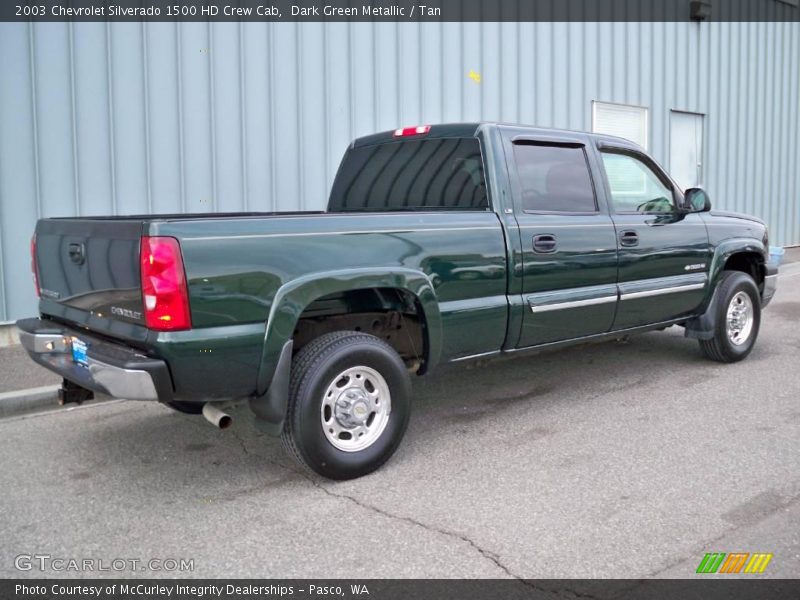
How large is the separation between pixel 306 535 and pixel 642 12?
38.0 ft

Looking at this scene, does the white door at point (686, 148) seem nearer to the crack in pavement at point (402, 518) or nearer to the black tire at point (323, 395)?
the black tire at point (323, 395)

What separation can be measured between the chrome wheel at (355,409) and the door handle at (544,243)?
4.52ft

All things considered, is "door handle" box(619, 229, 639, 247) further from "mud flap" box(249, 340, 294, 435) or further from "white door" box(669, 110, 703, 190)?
"white door" box(669, 110, 703, 190)

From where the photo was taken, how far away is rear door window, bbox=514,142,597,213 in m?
5.06

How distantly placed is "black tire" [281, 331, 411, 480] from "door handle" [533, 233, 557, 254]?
1239 millimetres

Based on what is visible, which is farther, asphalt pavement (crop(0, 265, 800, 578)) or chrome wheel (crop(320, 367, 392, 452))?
chrome wheel (crop(320, 367, 392, 452))

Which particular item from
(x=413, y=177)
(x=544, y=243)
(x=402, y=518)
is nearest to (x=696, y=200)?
(x=544, y=243)

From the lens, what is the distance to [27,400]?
571 centimetres

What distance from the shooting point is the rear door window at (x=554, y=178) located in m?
5.06

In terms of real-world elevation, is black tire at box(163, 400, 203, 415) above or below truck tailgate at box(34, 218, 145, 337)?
below

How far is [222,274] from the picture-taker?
363cm

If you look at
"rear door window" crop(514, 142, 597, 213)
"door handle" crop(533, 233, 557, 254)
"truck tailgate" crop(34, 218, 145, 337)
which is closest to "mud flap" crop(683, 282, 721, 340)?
"rear door window" crop(514, 142, 597, 213)

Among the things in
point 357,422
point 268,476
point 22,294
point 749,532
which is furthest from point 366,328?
point 22,294

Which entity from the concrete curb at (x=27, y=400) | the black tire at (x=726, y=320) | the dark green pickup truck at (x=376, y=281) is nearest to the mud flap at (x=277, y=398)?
the dark green pickup truck at (x=376, y=281)
